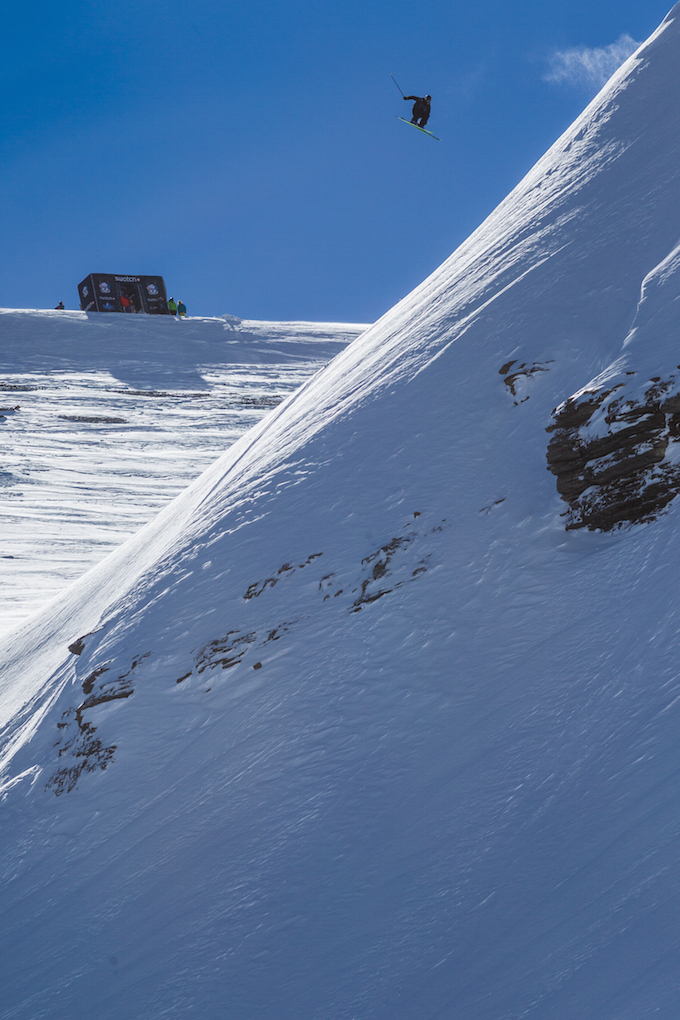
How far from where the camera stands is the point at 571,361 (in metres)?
6.36

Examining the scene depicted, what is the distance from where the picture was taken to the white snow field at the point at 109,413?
49.4 feet

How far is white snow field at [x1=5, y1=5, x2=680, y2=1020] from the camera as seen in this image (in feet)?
13.7

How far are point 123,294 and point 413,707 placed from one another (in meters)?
29.6

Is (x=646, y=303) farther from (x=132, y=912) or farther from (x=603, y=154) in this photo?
(x=132, y=912)

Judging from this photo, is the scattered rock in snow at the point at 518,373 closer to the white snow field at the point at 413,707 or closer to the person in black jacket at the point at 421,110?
the white snow field at the point at 413,707

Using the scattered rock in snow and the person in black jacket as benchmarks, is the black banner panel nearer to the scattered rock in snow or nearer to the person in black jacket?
the person in black jacket

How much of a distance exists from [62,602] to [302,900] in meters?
5.59

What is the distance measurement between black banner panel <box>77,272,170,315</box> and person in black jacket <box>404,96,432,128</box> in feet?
56.0

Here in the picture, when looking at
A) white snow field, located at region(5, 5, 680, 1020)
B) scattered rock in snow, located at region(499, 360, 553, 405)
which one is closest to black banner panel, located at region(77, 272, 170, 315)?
white snow field, located at region(5, 5, 680, 1020)

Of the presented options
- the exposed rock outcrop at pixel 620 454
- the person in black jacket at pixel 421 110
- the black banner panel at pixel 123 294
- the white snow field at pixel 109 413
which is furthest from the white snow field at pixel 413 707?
the black banner panel at pixel 123 294

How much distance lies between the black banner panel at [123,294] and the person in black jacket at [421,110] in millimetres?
17058

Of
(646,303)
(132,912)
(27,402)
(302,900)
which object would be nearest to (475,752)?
(302,900)

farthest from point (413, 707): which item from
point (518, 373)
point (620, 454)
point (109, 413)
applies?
point (109, 413)

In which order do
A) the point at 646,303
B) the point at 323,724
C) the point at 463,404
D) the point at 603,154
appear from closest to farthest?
the point at 323,724, the point at 646,303, the point at 463,404, the point at 603,154
